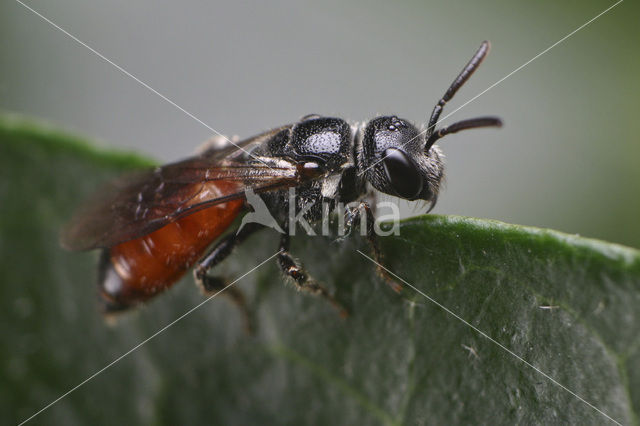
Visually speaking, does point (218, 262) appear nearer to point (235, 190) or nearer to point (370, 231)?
point (235, 190)

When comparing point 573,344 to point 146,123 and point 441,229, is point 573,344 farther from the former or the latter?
point 146,123

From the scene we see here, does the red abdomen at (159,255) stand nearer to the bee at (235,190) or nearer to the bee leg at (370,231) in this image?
the bee at (235,190)

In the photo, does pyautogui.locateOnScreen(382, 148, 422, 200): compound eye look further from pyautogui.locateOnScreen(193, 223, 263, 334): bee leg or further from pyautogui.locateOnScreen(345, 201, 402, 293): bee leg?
pyautogui.locateOnScreen(193, 223, 263, 334): bee leg

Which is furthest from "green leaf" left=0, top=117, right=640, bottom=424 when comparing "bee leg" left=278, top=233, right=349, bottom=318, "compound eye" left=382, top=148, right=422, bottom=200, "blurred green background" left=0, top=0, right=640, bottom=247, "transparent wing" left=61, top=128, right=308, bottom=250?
"blurred green background" left=0, top=0, right=640, bottom=247

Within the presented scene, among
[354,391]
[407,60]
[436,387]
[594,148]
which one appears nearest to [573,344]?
[436,387]

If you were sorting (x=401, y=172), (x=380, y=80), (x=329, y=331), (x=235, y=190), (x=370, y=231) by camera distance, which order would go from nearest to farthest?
(x=329, y=331) → (x=370, y=231) → (x=401, y=172) → (x=235, y=190) → (x=380, y=80)

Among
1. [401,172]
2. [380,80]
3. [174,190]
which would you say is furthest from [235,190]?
[380,80]

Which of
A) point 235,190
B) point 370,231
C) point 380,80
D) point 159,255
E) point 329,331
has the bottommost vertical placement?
point 159,255

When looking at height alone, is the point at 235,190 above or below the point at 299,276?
above
